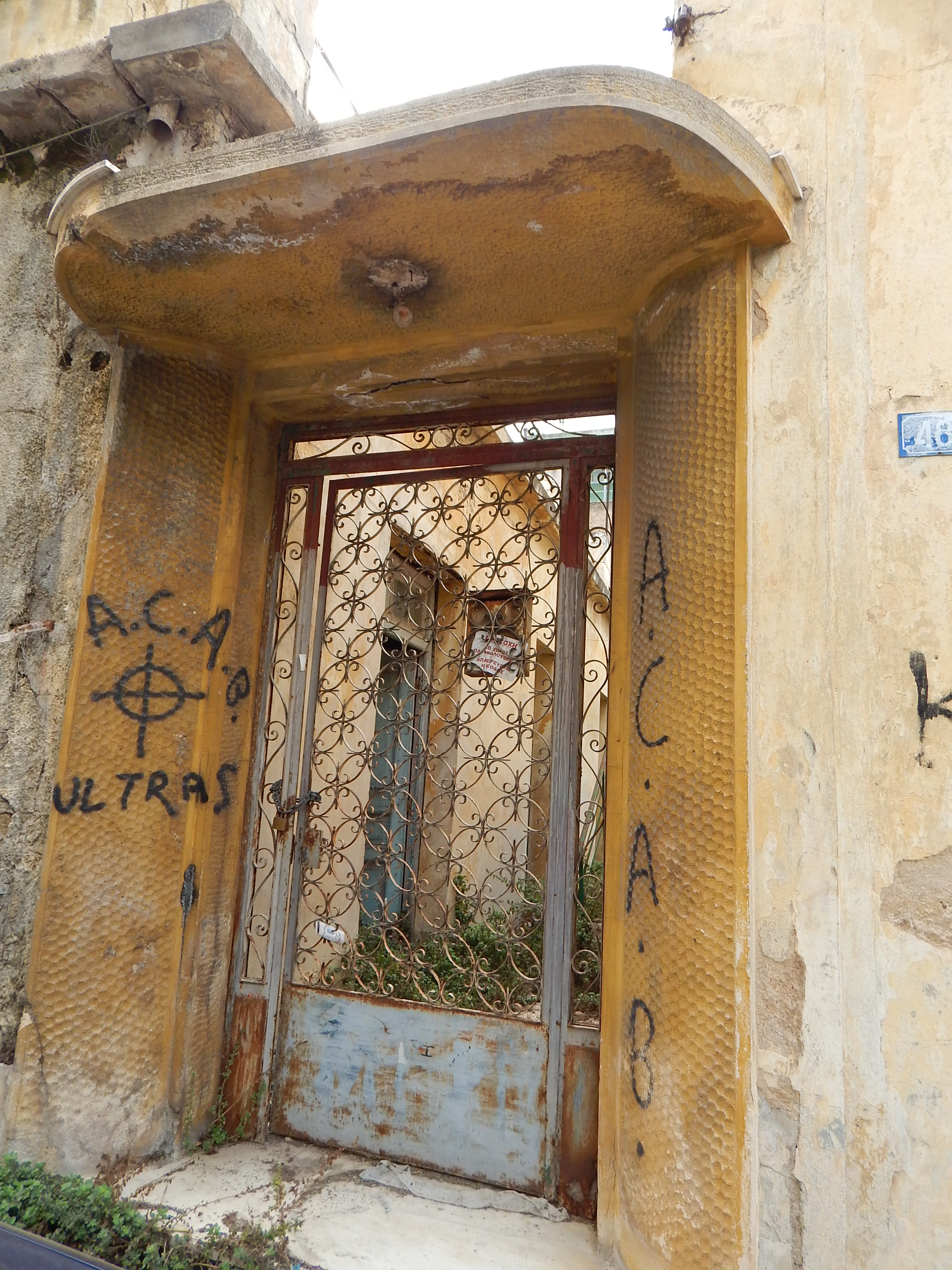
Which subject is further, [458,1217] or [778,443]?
[458,1217]

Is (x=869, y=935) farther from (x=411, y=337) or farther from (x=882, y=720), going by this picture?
(x=411, y=337)

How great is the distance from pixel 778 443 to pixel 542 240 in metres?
1.05

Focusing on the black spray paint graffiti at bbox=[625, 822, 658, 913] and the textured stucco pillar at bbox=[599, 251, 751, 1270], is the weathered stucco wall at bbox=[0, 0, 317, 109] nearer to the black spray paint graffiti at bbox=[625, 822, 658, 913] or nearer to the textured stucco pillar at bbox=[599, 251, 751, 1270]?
the textured stucco pillar at bbox=[599, 251, 751, 1270]

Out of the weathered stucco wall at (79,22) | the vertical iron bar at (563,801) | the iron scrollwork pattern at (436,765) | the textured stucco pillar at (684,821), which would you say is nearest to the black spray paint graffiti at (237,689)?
the iron scrollwork pattern at (436,765)

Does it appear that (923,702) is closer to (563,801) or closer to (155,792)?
(563,801)

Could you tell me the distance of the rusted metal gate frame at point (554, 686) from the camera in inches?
121

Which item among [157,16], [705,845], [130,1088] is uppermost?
[157,16]

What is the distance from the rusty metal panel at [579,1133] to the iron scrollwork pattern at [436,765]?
259mm

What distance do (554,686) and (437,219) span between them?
169cm

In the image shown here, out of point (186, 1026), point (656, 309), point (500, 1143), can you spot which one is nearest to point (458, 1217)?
point (500, 1143)

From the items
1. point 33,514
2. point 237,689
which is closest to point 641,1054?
point 237,689

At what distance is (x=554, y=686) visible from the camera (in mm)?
3271

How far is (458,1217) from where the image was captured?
290 cm

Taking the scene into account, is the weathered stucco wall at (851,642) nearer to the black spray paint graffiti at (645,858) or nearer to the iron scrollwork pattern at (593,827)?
the black spray paint graffiti at (645,858)
